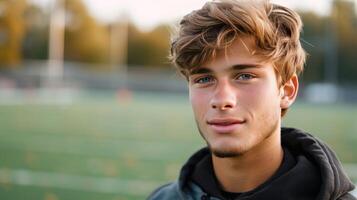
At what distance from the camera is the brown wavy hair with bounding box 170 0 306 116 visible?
2076mm

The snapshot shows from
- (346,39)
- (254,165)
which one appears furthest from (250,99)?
(346,39)

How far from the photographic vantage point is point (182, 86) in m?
43.1

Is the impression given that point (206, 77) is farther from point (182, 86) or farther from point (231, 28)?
point (182, 86)

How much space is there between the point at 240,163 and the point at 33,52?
168ft

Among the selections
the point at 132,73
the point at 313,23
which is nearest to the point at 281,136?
the point at 313,23

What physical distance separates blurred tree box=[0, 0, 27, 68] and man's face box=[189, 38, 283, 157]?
46.7 metres

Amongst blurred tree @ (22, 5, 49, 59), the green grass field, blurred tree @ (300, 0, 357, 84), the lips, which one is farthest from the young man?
blurred tree @ (22, 5, 49, 59)

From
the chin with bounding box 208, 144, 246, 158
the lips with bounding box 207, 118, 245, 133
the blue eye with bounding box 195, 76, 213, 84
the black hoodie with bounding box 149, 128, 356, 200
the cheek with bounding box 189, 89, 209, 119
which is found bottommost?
the black hoodie with bounding box 149, 128, 356, 200

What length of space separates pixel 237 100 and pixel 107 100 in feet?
105

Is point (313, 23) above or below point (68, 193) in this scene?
above

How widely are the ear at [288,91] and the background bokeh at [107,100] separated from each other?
565 mm

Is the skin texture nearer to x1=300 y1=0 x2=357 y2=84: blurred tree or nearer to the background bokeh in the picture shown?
the background bokeh

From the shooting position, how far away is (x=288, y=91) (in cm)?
224

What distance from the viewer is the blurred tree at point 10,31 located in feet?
156
